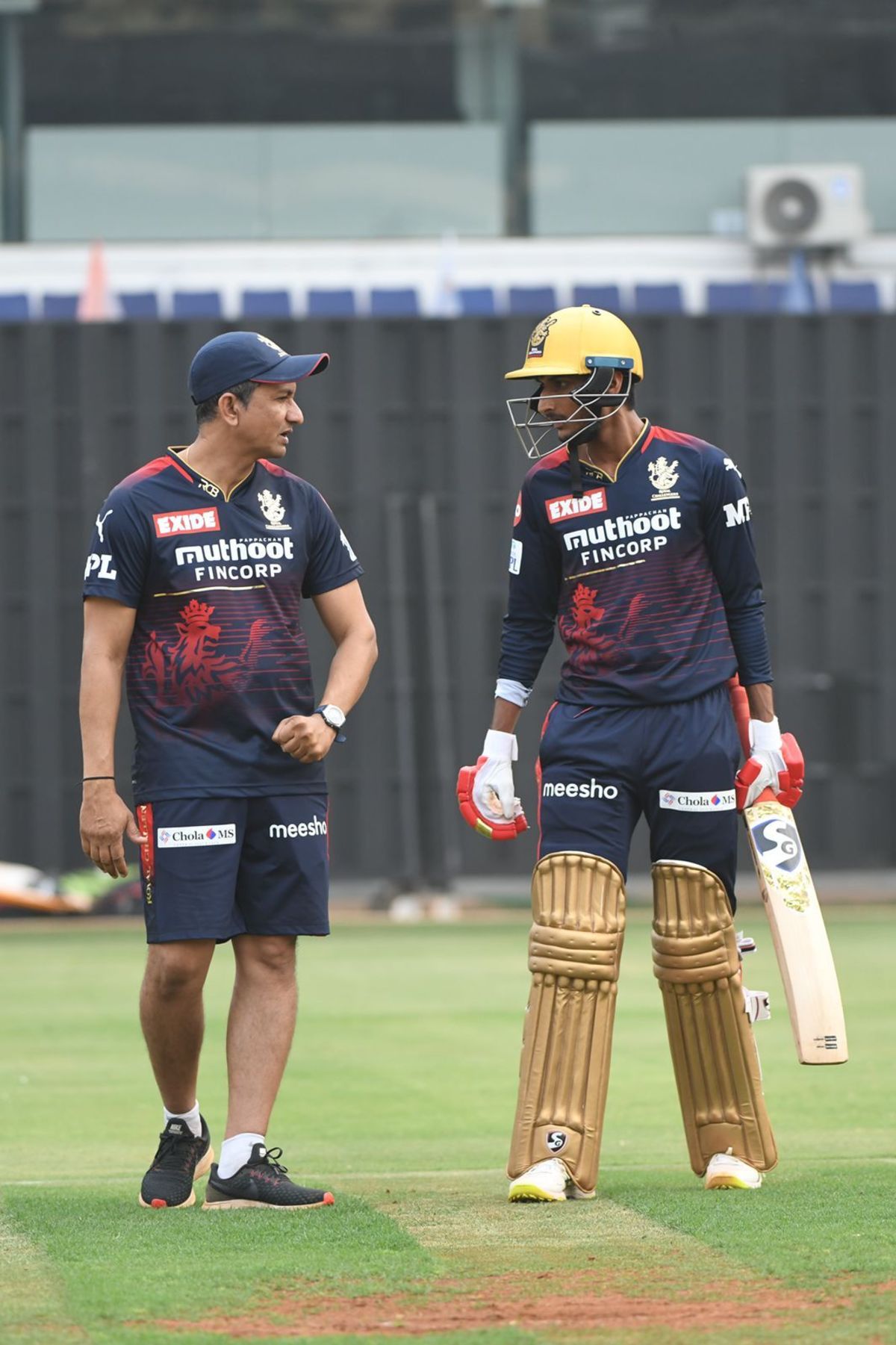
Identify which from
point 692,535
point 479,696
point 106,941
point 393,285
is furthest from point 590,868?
point 393,285

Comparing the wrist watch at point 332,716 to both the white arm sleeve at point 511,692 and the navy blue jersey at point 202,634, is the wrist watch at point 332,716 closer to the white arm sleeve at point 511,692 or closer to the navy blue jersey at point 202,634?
the navy blue jersey at point 202,634

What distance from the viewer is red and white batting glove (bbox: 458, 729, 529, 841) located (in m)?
5.98

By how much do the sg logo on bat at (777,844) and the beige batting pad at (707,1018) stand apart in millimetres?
144

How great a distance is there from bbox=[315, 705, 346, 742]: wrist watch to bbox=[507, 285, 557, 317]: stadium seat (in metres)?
12.2

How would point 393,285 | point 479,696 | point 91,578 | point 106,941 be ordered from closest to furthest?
1. point 91,578
2. point 106,941
3. point 479,696
4. point 393,285


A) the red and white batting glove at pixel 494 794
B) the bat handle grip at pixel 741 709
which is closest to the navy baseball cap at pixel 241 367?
the red and white batting glove at pixel 494 794

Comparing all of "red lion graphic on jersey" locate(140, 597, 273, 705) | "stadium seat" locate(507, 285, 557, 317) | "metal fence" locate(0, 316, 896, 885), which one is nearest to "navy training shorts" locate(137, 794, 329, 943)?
"red lion graphic on jersey" locate(140, 597, 273, 705)

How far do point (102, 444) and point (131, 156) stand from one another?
13.9 ft

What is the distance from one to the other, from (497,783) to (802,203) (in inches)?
595

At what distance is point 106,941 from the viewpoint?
14.8 metres

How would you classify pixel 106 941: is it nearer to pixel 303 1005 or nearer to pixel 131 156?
pixel 303 1005

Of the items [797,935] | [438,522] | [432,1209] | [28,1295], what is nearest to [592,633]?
[797,935]

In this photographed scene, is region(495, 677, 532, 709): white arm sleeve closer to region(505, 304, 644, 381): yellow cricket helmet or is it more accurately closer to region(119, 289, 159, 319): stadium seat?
region(505, 304, 644, 381): yellow cricket helmet

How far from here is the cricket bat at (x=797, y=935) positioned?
18.3 ft
